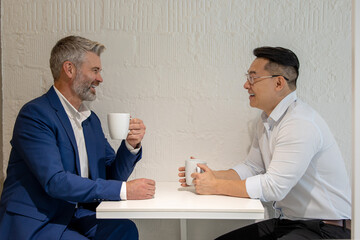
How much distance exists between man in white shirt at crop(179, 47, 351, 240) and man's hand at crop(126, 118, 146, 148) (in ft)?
0.95

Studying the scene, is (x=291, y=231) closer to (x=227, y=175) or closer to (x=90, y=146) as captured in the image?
(x=227, y=175)

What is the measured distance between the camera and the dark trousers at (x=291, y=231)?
162cm

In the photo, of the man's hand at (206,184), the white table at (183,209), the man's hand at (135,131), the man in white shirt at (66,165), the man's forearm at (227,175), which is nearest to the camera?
the white table at (183,209)

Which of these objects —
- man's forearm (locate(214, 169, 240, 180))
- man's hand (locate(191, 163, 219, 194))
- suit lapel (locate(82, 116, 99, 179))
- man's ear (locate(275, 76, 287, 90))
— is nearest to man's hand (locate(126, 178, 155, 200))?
man's hand (locate(191, 163, 219, 194))

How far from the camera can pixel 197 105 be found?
7.07 feet

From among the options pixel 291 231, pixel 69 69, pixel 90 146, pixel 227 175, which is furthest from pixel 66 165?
pixel 291 231

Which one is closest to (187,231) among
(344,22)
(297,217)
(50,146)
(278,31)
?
(297,217)

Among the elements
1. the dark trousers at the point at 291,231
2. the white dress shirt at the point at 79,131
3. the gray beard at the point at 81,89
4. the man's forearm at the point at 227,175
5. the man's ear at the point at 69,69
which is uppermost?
the man's ear at the point at 69,69

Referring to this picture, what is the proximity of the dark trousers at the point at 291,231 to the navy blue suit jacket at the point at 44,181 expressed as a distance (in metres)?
0.75

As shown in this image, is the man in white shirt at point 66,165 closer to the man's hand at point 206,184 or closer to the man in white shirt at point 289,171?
the man's hand at point 206,184

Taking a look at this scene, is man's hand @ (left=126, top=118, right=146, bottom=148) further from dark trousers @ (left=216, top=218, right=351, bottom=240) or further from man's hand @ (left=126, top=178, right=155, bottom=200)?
dark trousers @ (left=216, top=218, right=351, bottom=240)

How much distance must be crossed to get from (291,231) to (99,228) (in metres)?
0.85

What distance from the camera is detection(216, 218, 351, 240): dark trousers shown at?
1.62 meters

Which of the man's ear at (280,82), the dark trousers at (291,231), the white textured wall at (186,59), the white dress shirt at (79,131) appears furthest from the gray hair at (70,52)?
the dark trousers at (291,231)
